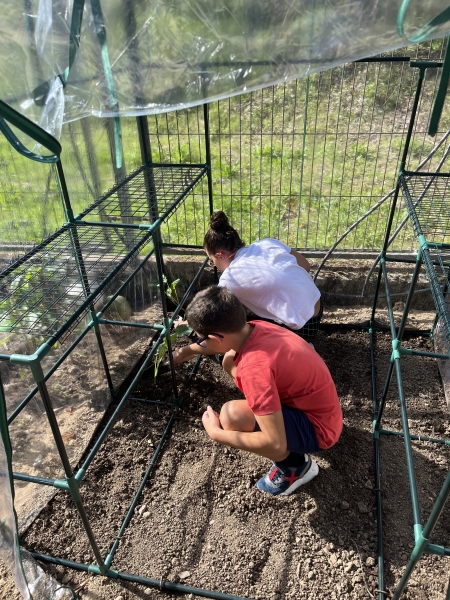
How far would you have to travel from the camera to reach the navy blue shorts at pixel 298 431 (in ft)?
6.81

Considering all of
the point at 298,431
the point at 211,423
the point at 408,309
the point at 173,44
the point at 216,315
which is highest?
the point at 173,44

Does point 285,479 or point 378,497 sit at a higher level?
point 285,479

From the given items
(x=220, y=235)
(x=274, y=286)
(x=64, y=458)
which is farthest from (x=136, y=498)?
(x=220, y=235)

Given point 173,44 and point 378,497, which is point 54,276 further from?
point 378,497

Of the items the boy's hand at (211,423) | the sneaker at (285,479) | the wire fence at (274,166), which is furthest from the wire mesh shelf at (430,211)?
the boy's hand at (211,423)

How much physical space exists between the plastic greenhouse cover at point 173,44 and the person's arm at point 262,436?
4.77 feet

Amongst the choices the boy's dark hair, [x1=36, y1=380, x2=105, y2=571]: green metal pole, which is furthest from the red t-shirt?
[x1=36, y1=380, x2=105, y2=571]: green metal pole

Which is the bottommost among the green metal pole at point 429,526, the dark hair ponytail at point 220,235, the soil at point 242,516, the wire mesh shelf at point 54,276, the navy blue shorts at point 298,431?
the soil at point 242,516

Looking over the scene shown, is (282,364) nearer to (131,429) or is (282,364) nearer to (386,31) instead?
(131,429)

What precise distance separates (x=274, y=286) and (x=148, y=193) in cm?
90

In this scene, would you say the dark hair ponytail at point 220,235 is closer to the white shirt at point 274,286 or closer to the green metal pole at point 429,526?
the white shirt at point 274,286

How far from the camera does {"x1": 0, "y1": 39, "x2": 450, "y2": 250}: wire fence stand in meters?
2.45

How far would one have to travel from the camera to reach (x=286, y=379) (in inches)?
79.1

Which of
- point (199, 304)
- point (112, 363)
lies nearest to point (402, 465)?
point (199, 304)
